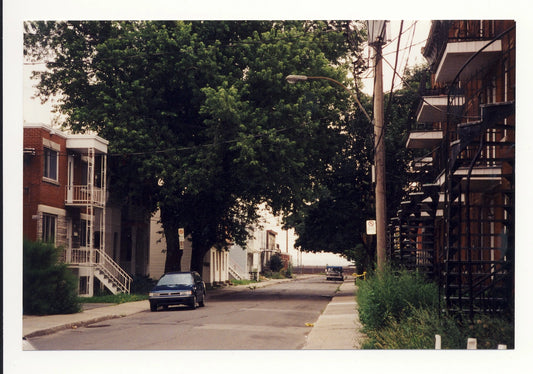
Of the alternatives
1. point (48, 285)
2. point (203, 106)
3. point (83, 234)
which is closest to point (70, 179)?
point (83, 234)

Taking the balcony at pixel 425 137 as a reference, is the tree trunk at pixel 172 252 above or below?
below

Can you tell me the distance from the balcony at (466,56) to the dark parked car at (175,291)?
444 inches

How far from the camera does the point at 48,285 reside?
1908cm

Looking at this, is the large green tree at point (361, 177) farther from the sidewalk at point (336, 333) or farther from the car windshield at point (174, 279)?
the car windshield at point (174, 279)

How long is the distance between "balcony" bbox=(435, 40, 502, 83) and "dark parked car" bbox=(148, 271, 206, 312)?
1127 centimetres

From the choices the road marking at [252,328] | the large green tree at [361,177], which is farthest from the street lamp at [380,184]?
the large green tree at [361,177]

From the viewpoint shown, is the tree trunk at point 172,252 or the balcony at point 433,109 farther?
the tree trunk at point 172,252

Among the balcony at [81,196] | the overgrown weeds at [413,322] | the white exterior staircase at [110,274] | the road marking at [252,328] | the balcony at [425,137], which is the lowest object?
the road marking at [252,328]

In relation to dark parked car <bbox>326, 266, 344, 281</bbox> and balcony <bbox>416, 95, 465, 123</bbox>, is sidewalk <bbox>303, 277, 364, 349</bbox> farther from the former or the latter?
dark parked car <bbox>326, 266, 344, 281</bbox>

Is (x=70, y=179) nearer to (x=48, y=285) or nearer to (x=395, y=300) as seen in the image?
(x=48, y=285)

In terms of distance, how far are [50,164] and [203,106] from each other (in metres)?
6.05

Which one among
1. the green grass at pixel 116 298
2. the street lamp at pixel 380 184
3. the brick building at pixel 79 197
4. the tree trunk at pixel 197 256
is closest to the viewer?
the street lamp at pixel 380 184

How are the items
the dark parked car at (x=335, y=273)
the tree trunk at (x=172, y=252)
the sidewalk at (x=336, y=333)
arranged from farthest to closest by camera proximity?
the dark parked car at (x=335, y=273) → the tree trunk at (x=172, y=252) → the sidewalk at (x=336, y=333)

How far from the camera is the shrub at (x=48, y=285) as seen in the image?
1698cm
